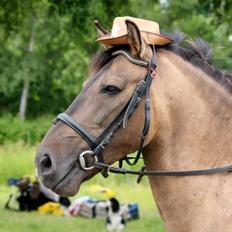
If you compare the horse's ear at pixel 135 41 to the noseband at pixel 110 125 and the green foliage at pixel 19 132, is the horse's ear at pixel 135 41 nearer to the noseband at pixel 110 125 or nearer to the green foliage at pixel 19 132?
the noseband at pixel 110 125

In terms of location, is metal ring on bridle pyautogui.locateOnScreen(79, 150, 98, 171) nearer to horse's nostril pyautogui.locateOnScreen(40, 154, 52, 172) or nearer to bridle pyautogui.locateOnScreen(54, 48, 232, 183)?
bridle pyautogui.locateOnScreen(54, 48, 232, 183)

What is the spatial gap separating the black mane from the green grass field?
21.1 ft

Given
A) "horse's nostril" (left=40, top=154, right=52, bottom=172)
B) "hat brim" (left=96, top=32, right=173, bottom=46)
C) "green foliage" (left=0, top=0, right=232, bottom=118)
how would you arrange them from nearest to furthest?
"horse's nostril" (left=40, top=154, right=52, bottom=172) → "hat brim" (left=96, top=32, right=173, bottom=46) → "green foliage" (left=0, top=0, right=232, bottom=118)

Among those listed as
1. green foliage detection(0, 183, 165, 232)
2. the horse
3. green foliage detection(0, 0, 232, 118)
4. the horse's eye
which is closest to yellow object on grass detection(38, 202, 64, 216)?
green foliage detection(0, 183, 165, 232)

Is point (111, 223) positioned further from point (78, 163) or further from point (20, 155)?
point (20, 155)

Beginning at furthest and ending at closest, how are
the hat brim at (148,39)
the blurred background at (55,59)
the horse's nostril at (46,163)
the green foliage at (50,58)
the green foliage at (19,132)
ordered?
the green foliage at (50,58) < the green foliage at (19,132) < the blurred background at (55,59) < the hat brim at (148,39) < the horse's nostril at (46,163)

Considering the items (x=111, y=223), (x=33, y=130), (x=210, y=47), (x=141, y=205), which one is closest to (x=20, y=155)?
(x=141, y=205)

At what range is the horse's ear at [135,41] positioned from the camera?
347 cm

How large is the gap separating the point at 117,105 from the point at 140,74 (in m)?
0.22

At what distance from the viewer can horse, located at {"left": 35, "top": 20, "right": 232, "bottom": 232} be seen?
137 inches

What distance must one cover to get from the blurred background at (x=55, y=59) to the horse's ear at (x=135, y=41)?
19.9 inches

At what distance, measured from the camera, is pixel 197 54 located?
12.4 ft

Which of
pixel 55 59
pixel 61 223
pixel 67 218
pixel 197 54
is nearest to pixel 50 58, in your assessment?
pixel 55 59

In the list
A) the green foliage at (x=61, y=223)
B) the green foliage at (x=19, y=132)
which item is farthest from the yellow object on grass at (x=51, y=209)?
the green foliage at (x=19, y=132)
